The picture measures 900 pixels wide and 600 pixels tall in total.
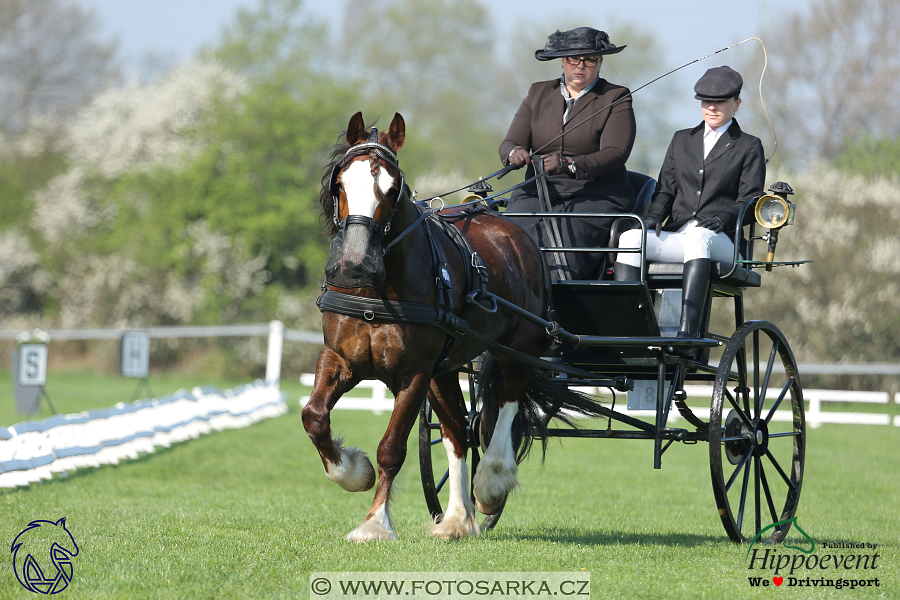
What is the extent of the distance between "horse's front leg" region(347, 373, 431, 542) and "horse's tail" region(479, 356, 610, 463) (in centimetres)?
112

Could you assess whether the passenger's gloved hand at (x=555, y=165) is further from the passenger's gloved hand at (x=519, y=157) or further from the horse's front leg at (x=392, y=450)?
the horse's front leg at (x=392, y=450)

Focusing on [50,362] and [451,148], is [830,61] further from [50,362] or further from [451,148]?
[50,362]

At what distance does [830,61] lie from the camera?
2888 centimetres

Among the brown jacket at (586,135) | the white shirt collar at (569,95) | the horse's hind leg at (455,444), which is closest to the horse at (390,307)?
the horse's hind leg at (455,444)

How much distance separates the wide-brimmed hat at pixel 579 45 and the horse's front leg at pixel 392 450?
2.42 meters

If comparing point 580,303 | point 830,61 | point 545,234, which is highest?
point 830,61

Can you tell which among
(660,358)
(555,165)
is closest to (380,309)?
(555,165)

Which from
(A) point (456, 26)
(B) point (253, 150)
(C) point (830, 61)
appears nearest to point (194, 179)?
(B) point (253, 150)

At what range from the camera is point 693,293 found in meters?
5.89

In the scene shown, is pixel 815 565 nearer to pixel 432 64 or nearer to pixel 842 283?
pixel 842 283

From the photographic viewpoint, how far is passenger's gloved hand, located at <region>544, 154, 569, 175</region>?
6051 millimetres

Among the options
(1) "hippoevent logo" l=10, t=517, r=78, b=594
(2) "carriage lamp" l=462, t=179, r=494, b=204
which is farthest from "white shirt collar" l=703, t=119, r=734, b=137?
(1) "hippoevent logo" l=10, t=517, r=78, b=594

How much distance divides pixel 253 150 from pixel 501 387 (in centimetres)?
2526

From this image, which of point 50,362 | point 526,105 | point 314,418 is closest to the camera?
point 314,418
